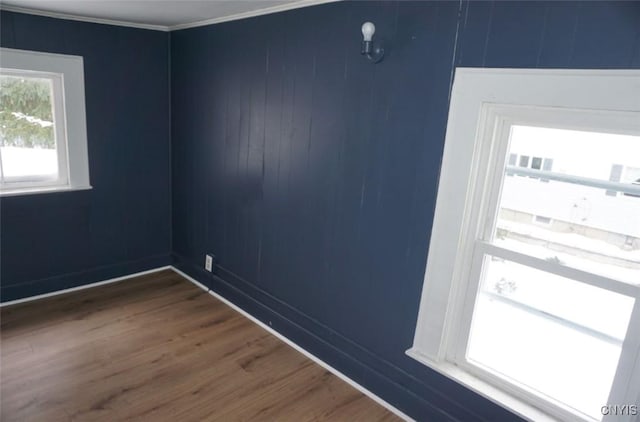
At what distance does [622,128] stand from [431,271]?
942 millimetres

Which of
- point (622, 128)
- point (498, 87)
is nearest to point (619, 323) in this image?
point (622, 128)

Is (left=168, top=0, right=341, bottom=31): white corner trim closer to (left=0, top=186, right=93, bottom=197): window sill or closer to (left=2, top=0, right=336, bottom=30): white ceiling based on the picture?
(left=2, top=0, right=336, bottom=30): white ceiling

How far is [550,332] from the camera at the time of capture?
178cm

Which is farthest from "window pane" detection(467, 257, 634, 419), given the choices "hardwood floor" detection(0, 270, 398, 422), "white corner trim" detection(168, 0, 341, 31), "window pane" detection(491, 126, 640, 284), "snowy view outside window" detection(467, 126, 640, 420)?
"white corner trim" detection(168, 0, 341, 31)

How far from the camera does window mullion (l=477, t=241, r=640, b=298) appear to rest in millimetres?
1501

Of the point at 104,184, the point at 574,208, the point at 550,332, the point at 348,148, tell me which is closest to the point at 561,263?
the point at 574,208

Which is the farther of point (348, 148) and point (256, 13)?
point (256, 13)

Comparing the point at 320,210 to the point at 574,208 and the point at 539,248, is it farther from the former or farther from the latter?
the point at 574,208

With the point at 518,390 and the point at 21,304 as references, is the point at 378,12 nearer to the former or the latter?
the point at 518,390

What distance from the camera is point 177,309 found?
3.15 metres

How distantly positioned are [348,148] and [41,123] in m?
2.35

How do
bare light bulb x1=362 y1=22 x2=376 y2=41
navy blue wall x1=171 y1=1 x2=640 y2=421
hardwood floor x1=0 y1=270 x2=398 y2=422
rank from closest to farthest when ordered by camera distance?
navy blue wall x1=171 y1=1 x2=640 y2=421 < bare light bulb x1=362 y1=22 x2=376 y2=41 < hardwood floor x1=0 y1=270 x2=398 y2=422

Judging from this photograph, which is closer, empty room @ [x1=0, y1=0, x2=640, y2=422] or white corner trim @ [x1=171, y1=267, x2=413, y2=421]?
empty room @ [x1=0, y1=0, x2=640, y2=422]

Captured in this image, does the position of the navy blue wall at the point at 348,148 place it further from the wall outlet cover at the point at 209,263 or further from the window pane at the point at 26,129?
the window pane at the point at 26,129
